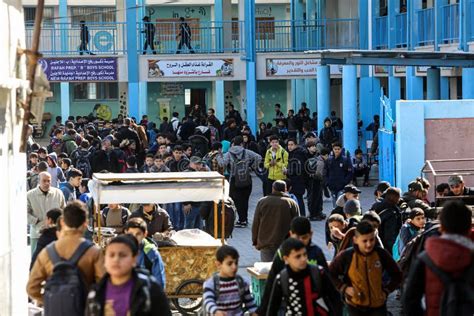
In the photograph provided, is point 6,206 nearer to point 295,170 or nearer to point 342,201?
point 342,201

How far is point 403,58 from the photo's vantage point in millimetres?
25250

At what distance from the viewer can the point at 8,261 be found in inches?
454

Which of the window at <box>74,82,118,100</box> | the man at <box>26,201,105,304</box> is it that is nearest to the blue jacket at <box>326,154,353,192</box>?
the man at <box>26,201,105,304</box>

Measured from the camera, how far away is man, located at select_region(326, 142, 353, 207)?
22500 mm

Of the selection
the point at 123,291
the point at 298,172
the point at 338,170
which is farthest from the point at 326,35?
the point at 123,291

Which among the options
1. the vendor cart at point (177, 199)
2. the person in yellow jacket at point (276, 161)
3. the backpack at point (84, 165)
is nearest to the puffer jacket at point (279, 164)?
the person in yellow jacket at point (276, 161)

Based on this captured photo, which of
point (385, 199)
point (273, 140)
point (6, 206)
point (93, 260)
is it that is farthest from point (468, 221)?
point (273, 140)

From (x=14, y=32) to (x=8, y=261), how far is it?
2127 mm

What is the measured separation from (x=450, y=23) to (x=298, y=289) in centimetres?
2134

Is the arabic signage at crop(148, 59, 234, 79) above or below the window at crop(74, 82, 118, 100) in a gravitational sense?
above

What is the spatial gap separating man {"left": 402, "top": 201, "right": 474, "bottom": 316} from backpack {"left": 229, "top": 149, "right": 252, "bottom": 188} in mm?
13562

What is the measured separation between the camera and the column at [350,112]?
3027 centimetres

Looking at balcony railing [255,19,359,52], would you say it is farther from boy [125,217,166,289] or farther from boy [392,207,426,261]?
boy [125,217,166,289]

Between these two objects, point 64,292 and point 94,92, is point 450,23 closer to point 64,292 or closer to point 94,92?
point 64,292
